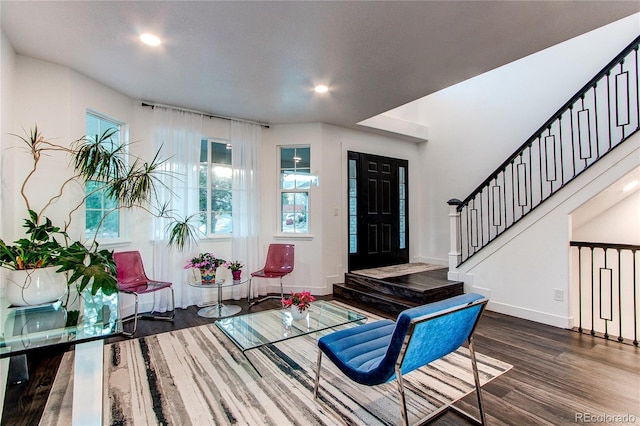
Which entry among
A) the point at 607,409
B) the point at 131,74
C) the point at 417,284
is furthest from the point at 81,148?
the point at 607,409

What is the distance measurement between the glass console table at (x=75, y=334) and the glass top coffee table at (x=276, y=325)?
891 mm

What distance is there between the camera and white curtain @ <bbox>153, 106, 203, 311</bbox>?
3.97m

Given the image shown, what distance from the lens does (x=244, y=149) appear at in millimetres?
4652

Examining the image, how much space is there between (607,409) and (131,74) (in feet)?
16.2

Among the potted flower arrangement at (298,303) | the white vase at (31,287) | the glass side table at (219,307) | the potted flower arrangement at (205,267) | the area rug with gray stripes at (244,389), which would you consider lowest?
the area rug with gray stripes at (244,389)

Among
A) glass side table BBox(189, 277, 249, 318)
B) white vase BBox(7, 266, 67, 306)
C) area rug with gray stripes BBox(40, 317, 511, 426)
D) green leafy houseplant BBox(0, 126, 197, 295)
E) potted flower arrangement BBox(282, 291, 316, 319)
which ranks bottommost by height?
area rug with gray stripes BBox(40, 317, 511, 426)

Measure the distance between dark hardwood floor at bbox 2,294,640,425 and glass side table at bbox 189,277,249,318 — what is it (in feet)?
2.26

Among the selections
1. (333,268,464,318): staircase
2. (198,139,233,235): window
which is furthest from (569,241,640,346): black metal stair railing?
(198,139,233,235): window

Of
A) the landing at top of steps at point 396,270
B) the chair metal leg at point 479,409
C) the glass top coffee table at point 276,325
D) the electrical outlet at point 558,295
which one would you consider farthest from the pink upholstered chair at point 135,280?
the electrical outlet at point 558,295

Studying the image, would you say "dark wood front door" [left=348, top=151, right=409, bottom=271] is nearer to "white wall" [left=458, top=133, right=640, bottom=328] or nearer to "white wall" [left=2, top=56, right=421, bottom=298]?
"white wall" [left=2, top=56, right=421, bottom=298]

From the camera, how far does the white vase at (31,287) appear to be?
2070 mm

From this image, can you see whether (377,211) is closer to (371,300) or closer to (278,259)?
(371,300)

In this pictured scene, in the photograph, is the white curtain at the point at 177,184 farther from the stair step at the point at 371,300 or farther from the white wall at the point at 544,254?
the white wall at the point at 544,254

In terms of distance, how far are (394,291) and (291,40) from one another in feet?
10.9
